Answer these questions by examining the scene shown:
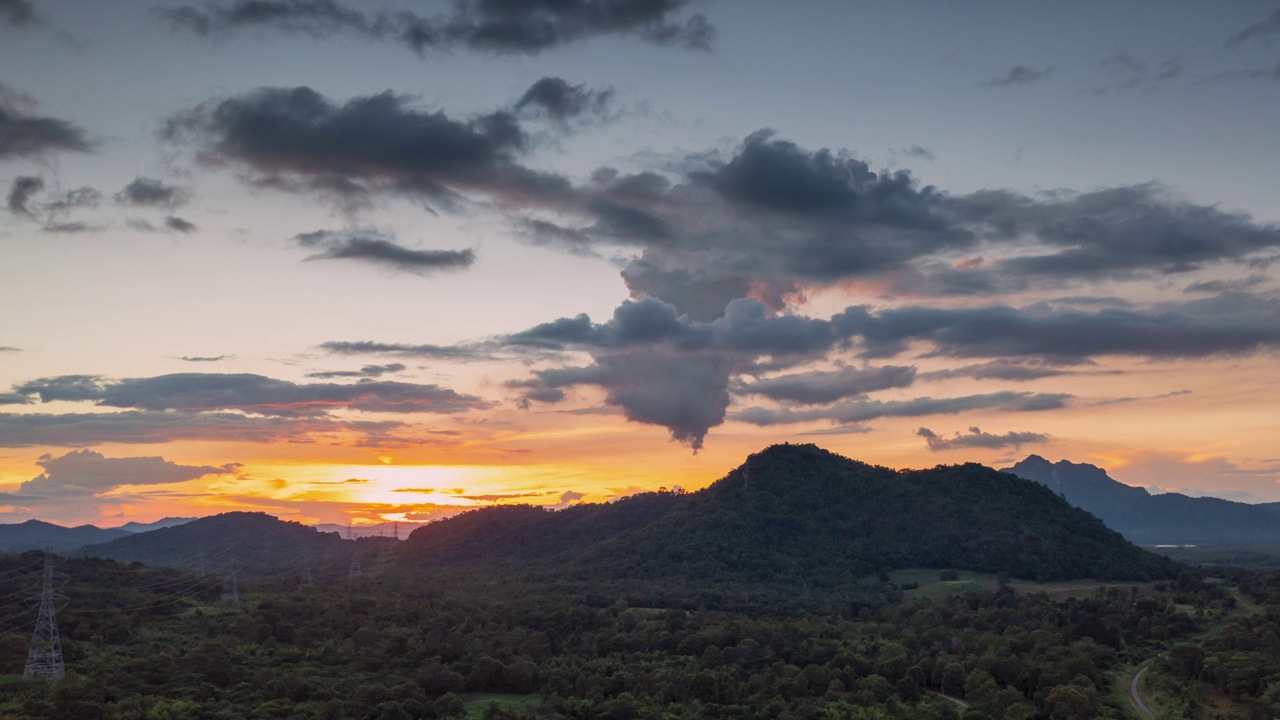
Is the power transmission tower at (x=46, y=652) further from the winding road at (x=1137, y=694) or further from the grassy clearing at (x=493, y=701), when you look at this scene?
the winding road at (x=1137, y=694)

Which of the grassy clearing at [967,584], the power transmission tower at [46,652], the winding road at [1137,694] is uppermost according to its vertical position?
the power transmission tower at [46,652]

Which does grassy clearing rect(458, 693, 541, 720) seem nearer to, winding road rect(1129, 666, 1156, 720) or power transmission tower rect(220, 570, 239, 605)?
power transmission tower rect(220, 570, 239, 605)

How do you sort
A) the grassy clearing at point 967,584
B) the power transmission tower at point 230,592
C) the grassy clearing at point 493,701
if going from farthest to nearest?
the grassy clearing at point 967,584 < the power transmission tower at point 230,592 < the grassy clearing at point 493,701

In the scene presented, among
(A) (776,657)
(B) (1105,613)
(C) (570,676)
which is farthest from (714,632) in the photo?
(B) (1105,613)

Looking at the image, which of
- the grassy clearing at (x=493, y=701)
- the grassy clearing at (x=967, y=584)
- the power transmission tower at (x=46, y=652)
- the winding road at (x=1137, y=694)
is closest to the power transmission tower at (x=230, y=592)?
the power transmission tower at (x=46, y=652)

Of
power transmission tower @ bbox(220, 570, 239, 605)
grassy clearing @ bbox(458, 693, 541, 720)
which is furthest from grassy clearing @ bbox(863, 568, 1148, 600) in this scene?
power transmission tower @ bbox(220, 570, 239, 605)

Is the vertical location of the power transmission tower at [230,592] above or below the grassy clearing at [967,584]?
above
